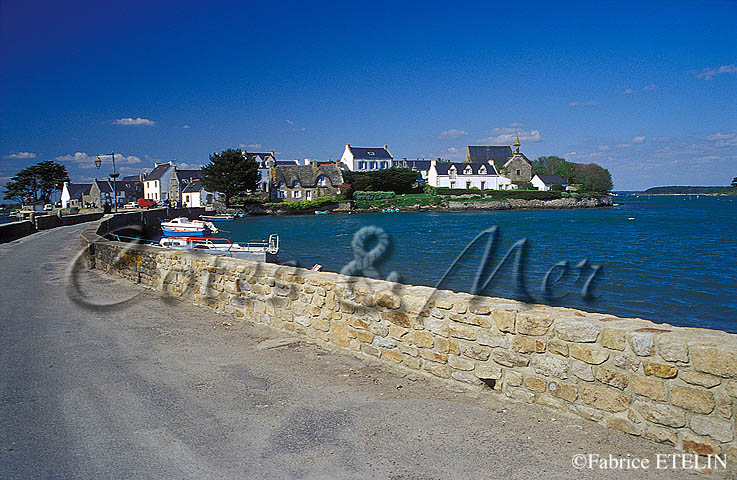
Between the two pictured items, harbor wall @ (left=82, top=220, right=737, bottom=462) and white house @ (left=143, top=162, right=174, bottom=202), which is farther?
white house @ (left=143, top=162, right=174, bottom=202)

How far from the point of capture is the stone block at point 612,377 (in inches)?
164

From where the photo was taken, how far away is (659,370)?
394 centimetres

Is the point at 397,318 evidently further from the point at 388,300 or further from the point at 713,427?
the point at 713,427

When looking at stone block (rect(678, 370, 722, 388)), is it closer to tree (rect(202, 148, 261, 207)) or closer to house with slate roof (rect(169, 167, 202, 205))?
tree (rect(202, 148, 261, 207))

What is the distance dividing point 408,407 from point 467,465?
1.15 metres

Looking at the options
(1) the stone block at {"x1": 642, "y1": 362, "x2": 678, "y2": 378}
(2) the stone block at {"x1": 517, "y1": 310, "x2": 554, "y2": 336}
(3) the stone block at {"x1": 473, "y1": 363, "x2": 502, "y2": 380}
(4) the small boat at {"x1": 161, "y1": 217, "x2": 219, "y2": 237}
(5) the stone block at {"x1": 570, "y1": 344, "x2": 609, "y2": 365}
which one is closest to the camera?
(1) the stone block at {"x1": 642, "y1": 362, "x2": 678, "y2": 378}

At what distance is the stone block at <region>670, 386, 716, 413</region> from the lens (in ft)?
12.2

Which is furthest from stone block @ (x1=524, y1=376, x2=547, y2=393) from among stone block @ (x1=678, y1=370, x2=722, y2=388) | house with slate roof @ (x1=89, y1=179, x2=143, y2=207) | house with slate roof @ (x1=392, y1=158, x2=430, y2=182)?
house with slate roof @ (x1=392, y1=158, x2=430, y2=182)

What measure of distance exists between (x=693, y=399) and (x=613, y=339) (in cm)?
68

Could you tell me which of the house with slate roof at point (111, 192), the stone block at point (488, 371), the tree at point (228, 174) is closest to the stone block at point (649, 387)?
the stone block at point (488, 371)

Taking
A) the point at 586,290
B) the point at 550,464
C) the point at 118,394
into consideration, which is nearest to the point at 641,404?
the point at 550,464

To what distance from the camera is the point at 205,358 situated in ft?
21.6

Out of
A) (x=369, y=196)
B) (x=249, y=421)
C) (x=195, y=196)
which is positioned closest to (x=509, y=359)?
(x=249, y=421)

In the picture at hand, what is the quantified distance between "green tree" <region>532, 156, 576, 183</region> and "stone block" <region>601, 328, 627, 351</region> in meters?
147
